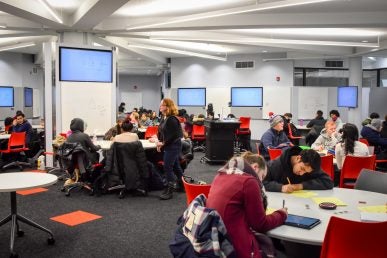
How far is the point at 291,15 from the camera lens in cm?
758

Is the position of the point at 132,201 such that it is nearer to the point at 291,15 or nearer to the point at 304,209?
the point at 304,209

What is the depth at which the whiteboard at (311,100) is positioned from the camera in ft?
44.8

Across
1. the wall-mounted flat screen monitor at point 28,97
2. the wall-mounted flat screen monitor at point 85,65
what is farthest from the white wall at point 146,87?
the wall-mounted flat screen monitor at point 85,65

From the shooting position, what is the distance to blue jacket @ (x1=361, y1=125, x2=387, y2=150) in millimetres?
7934

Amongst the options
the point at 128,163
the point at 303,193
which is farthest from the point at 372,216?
the point at 128,163

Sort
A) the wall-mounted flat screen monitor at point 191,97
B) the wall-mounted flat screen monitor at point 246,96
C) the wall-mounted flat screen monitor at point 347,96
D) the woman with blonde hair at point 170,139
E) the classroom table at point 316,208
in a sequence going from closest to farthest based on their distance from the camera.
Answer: the classroom table at point 316,208
the woman with blonde hair at point 170,139
the wall-mounted flat screen monitor at point 347,96
the wall-mounted flat screen monitor at point 246,96
the wall-mounted flat screen monitor at point 191,97

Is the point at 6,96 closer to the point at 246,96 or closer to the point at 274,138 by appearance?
the point at 246,96

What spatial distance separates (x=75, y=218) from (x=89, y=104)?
338 cm

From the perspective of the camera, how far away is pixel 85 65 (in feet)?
25.2

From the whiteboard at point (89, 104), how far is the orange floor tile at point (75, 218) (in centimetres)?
281

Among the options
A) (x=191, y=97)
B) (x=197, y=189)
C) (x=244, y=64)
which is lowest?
(x=197, y=189)

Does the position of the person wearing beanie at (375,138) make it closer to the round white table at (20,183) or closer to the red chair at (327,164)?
the red chair at (327,164)

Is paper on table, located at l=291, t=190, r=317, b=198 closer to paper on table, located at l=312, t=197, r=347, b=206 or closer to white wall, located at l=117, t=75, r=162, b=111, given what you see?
paper on table, located at l=312, t=197, r=347, b=206

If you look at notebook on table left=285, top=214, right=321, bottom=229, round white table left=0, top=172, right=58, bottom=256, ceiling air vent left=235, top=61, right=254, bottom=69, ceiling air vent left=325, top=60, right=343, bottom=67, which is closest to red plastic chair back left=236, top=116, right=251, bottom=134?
ceiling air vent left=235, top=61, right=254, bottom=69
